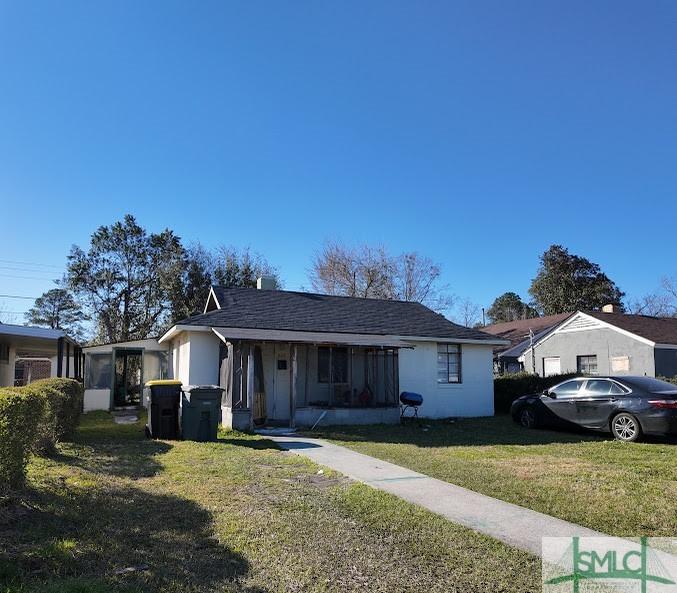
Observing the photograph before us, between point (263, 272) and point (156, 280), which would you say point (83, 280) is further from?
point (263, 272)

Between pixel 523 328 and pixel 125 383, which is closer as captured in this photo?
pixel 125 383

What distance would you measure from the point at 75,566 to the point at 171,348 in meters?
17.7

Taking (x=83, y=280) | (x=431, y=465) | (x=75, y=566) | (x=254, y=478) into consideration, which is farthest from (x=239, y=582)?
(x=83, y=280)

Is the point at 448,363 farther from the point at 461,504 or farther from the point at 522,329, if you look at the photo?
the point at 522,329

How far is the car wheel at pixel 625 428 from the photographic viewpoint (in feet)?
39.4

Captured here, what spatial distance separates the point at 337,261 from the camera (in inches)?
1539

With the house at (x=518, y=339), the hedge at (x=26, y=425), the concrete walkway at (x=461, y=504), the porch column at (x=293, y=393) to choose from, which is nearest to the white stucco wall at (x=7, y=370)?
the hedge at (x=26, y=425)

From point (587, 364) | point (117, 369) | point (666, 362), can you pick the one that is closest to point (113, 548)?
point (117, 369)

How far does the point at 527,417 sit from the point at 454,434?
2.57 m

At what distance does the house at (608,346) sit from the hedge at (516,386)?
336cm

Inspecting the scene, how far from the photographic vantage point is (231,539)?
16.8 ft

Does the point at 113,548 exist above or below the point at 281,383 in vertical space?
below

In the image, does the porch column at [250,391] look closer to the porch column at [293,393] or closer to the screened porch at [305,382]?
the screened porch at [305,382]

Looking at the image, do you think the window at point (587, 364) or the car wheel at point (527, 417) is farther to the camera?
the window at point (587, 364)
